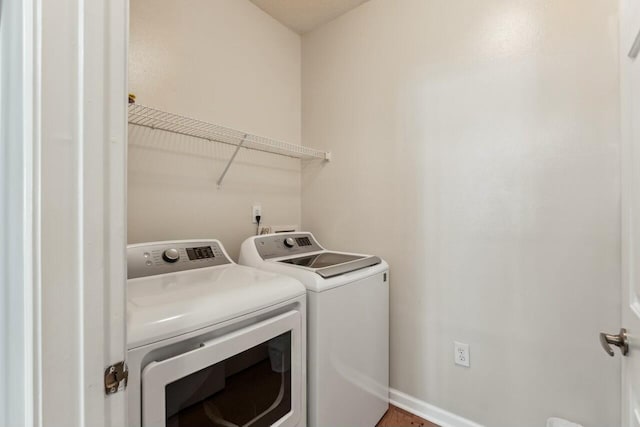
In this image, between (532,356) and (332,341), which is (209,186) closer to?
(332,341)

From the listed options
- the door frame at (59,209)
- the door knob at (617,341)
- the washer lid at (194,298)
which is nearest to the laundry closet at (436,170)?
the washer lid at (194,298)

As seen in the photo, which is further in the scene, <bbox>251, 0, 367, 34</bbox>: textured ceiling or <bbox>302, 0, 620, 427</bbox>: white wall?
<bbox>251, 0, 367, 34</bbox>: textured ceiling

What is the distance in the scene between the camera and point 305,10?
1.94m

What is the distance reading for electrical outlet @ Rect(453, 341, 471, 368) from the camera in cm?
149

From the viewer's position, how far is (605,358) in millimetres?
1162

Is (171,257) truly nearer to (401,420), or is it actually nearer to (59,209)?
(59,209)

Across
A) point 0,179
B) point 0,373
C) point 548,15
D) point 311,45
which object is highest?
point 311,45

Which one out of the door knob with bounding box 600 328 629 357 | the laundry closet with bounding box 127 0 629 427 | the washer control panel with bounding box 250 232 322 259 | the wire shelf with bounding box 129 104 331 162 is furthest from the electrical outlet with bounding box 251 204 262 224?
the door knob with bounding box 600 328 629 357

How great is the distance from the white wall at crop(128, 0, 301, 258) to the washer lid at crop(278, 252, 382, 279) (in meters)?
0.48

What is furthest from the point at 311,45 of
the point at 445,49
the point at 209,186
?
the point at 209,186

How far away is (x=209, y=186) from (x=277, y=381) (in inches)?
43.3

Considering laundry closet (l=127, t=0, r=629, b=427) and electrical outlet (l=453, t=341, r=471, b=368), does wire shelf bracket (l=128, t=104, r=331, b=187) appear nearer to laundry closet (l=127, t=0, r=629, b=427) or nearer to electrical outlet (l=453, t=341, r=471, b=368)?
laundry closet (l=127, t=0, r=629, b=427)

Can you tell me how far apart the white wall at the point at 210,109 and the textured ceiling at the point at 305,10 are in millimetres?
67

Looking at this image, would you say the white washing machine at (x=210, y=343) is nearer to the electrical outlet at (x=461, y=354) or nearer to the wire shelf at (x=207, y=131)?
the wire shelf at (x=207, y=131)
